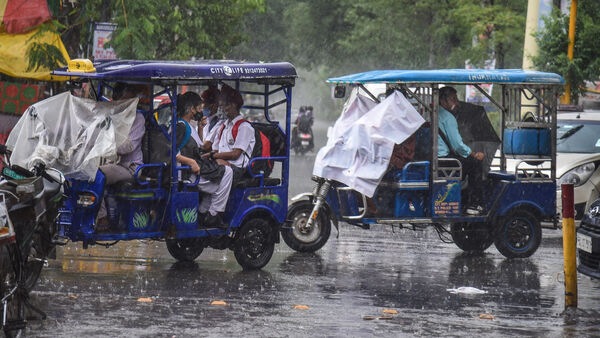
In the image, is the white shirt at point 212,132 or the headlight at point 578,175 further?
the headlight at point 578,175

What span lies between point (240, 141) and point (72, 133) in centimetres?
197

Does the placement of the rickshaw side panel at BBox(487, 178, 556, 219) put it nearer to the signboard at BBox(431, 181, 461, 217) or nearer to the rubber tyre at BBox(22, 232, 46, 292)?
the signboard at BBox(431, 181, 461, 217)

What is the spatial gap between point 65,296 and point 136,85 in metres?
2.50

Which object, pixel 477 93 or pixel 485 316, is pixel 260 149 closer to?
pixel 485 316

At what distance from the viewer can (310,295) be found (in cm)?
1076

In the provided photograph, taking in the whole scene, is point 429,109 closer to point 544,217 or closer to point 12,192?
point 544,217

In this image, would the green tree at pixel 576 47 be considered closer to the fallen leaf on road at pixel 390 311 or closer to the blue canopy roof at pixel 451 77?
the blue canopy roof at pixel 451 77

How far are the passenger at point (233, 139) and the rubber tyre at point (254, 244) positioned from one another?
57 cm

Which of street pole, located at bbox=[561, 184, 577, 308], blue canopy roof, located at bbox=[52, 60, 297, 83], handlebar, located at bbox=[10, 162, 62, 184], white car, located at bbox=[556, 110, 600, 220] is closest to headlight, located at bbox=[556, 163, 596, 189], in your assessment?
white car, located at bbox=[556, 110, 600, 220]

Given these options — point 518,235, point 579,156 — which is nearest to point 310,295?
point 518,235

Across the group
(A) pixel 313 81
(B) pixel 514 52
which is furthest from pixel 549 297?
(A) pixel 313 81

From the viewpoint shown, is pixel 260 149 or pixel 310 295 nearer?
pixel 310 295

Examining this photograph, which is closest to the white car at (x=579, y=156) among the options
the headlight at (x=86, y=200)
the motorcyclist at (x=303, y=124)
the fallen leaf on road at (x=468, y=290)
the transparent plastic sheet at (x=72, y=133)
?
the fallen leaf on road at (x=468, y=290)

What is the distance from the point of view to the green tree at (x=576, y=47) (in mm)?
22312
